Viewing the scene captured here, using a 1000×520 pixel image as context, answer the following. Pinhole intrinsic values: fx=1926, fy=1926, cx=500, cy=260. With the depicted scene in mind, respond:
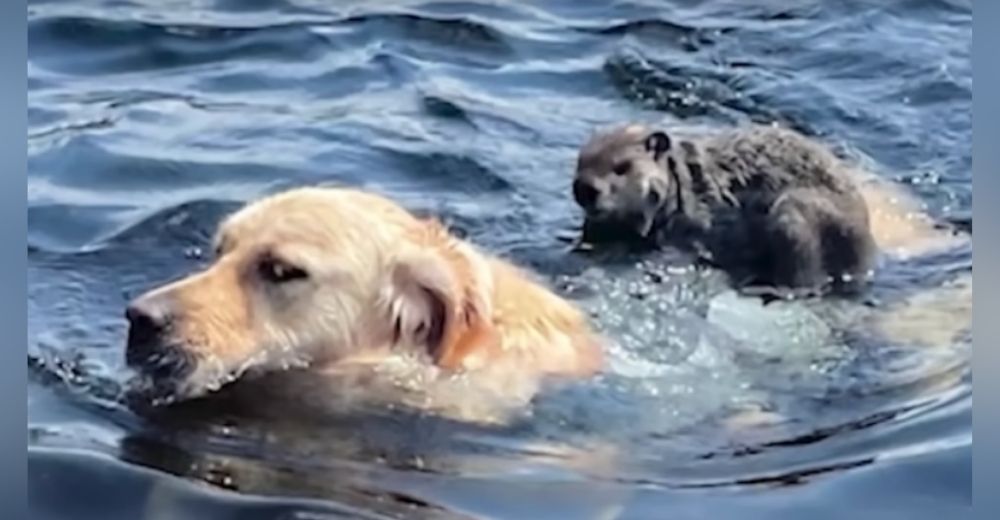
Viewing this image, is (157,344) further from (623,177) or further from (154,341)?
(623,177)

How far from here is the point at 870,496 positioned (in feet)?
7.22

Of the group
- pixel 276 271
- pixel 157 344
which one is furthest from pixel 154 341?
pixel 276 271

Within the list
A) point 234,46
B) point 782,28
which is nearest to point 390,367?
point 234,46

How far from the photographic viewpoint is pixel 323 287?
243cm

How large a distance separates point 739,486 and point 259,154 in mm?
798

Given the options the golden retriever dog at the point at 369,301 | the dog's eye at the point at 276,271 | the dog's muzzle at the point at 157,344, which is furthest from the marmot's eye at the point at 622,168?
the dog's muzzle at the point at 157,344

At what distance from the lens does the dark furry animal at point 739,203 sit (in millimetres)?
2637

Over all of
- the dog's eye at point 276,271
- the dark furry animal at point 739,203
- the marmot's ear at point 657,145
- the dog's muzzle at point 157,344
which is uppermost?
the marmot's ear at point 657,145

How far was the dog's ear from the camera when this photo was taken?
239cm

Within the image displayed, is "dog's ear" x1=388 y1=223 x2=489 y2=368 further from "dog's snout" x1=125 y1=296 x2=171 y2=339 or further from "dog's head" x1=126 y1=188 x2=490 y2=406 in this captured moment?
"dog's snout" x1=125 y1=296 x2=171 y2=339

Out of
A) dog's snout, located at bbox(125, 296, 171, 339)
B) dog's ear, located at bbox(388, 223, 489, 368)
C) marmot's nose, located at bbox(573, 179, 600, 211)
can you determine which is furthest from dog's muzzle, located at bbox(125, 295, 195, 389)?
marmot's nose, located at bbox(573, 179, 600, 211)

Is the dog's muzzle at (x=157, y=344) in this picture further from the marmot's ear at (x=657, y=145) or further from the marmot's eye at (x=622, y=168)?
the marmot's ear at (x=657, y=145)

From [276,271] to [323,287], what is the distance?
69mm

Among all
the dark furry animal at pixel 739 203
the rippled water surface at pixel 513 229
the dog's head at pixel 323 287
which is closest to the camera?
the rippled water surface at pixel 513 229
